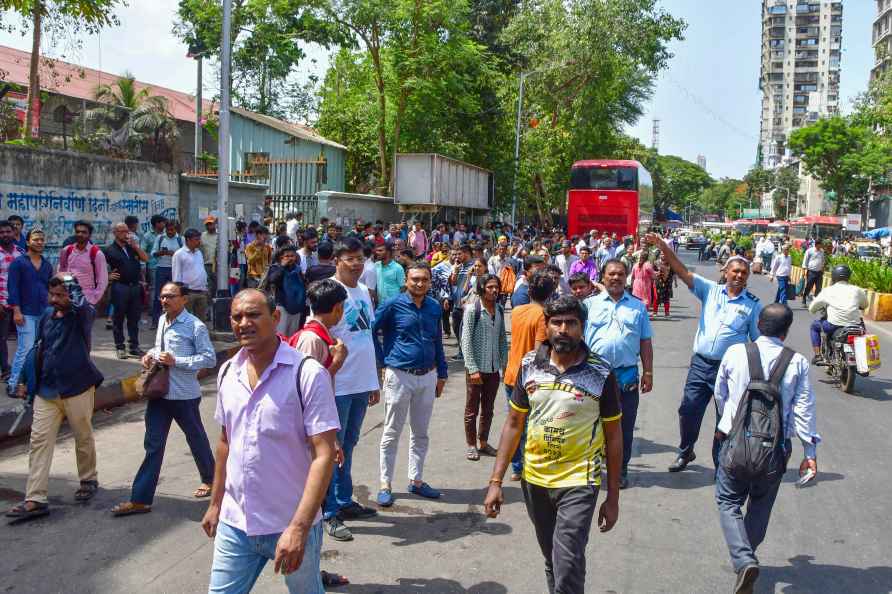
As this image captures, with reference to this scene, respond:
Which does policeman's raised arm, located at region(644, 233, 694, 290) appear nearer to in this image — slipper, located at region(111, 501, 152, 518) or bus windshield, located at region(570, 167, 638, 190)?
slipper, located at region(111, 501, 152, 518)

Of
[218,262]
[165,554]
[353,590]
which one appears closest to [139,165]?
[218,262]

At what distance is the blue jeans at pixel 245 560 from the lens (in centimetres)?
295

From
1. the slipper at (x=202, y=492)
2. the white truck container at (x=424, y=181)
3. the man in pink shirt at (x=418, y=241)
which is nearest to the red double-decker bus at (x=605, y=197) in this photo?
the white truck container at (x=424, y=181)

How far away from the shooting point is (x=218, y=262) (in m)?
12.2

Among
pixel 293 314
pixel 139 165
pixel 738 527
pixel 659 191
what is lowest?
pixel 738 527

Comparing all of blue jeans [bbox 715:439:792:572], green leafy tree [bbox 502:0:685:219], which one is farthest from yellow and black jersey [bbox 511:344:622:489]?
green leafy tree [bbox 502:0:685:219]

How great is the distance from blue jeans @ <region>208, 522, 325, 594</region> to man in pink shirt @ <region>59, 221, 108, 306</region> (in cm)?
698

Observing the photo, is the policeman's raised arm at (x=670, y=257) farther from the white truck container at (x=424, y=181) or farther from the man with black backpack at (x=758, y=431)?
the white truck container at (x=424, y=181)

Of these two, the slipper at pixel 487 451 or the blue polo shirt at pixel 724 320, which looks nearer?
the blue polo shirt at pixel 724 320

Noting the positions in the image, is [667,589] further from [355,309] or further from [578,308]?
[355,309]

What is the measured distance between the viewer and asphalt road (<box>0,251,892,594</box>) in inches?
176

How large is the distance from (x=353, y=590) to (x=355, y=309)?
5.91 feet

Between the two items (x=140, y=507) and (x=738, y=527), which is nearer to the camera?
(x=738, y=527)

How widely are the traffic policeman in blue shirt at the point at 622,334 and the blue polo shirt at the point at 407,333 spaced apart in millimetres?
1172
